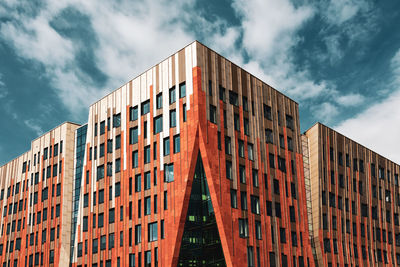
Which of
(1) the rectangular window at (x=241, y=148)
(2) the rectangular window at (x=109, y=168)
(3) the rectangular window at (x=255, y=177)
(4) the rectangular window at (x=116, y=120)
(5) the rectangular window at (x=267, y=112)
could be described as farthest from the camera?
(4) the rectangular window at (x=116, y=120)

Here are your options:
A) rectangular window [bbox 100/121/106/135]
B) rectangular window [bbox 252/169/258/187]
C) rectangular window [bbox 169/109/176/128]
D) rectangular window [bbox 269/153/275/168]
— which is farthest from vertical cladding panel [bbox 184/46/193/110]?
rectangular window [bbox 100/121/106/135]

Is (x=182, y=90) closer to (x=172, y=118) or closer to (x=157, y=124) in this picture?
(x=172, y=118)

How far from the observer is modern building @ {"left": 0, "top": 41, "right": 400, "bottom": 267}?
2361 inches

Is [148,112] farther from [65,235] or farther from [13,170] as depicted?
[13,170]

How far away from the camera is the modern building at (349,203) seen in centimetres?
7388

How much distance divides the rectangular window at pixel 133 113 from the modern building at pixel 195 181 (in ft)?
0.72

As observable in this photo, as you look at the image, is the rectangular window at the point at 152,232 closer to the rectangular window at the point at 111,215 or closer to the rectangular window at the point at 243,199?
the rectangular window at the point at 111,215

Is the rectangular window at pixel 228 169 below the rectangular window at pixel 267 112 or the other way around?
below

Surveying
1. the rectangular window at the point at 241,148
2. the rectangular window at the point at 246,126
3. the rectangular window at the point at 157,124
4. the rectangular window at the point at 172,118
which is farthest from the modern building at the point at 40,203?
the rectangular window at the point at 246,126

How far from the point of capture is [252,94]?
227 ft

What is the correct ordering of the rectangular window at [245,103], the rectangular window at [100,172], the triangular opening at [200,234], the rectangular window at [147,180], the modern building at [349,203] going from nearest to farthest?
the triangular opening at [200,234] → the rectangular window at [147,180] → the rectangular window at [245,103] → the rectangular window at [100,172] → the modern building at [349,203]

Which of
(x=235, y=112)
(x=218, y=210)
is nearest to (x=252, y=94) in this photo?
(x=235, y=112)

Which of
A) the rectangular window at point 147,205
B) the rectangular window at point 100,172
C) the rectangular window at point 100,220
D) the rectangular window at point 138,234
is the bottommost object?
the rectangular window at point 138,234

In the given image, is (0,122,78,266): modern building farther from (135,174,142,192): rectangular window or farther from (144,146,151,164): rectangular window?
(144,146,151,164): rectangular window
